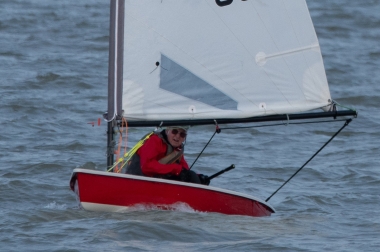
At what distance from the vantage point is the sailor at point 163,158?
18.9 ft

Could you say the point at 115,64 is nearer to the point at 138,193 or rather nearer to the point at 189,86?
the point at 189,86

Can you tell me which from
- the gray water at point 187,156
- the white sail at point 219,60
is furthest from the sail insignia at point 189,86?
the gray water at point 187,156

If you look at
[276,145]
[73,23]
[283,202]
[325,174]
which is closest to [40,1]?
[73,23]

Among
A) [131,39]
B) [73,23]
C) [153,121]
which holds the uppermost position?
[73,23]

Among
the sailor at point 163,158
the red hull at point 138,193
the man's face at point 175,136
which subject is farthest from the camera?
the man's face at point 175,136

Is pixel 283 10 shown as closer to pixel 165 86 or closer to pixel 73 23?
pixel 165 86

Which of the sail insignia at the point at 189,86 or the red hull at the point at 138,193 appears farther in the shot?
the sail insignia at the point at 189,86

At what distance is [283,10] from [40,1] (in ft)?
36.2

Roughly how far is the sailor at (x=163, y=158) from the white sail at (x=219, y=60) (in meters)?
0.23

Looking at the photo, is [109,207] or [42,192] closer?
[109,207]

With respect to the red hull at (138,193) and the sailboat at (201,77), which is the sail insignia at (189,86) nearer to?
the sailboat at (201,77)

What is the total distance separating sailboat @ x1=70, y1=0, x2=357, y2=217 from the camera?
5625 millimetres

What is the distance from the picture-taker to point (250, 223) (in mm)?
5883

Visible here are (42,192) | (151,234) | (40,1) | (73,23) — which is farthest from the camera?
(40,1)
